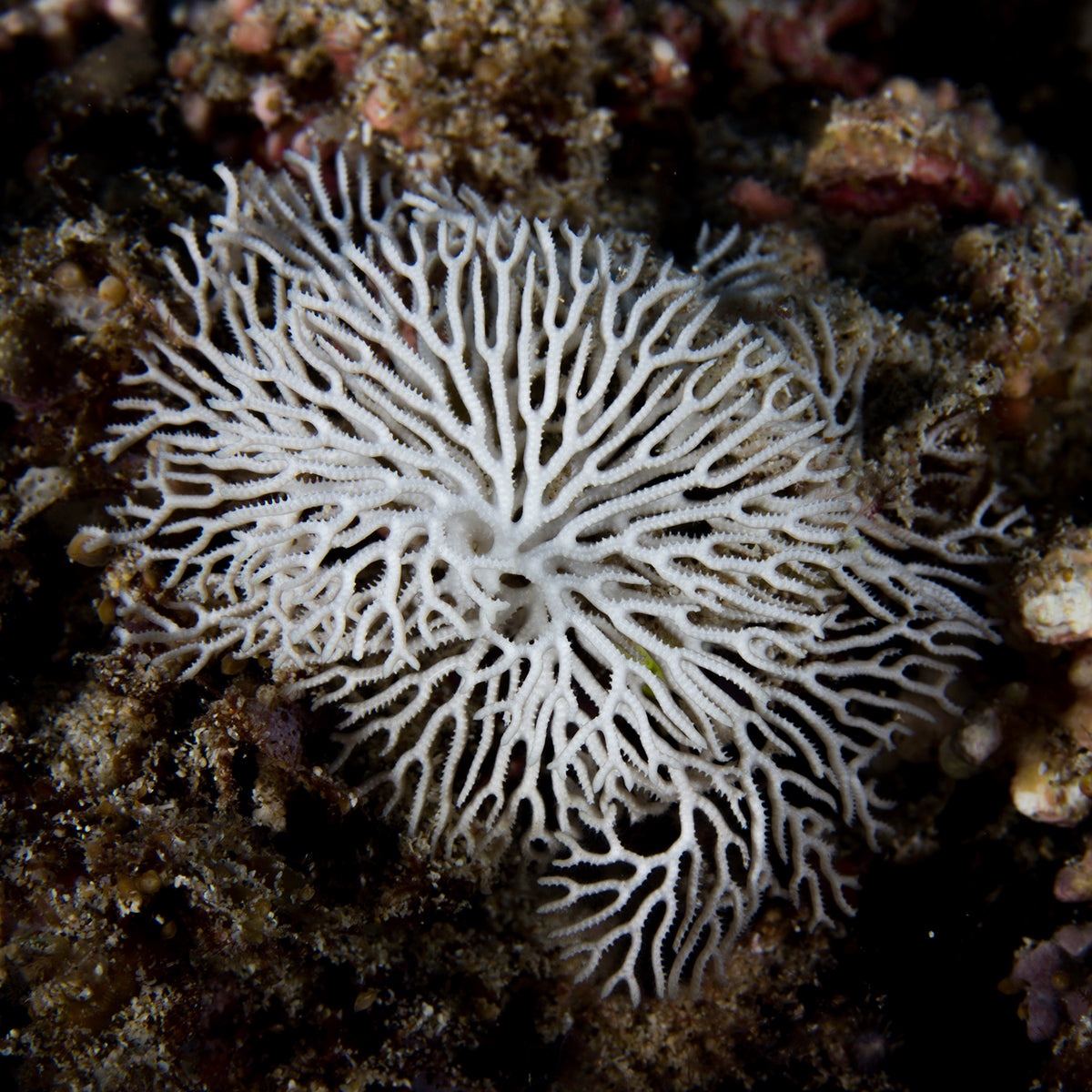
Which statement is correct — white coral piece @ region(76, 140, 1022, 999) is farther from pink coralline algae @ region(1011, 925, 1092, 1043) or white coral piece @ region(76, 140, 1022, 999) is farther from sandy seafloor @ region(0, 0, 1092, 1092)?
pink coralline algae @ region(1011, 925, 1092, 1043)

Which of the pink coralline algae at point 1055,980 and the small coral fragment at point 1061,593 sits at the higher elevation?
the small coral fragment at point 1061,593

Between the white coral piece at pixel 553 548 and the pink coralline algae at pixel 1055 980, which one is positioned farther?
the pink coralline algae at pixel 1055 980

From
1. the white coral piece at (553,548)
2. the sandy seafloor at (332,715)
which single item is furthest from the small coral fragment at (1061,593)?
the white coral piece at (553,548)

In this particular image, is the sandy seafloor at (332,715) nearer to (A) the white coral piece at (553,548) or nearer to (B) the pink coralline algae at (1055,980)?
(B) the pink coralline algae at (1055,980)

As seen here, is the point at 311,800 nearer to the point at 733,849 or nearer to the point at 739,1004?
the point at 733,849

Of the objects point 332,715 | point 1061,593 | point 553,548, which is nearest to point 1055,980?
point 1061,593

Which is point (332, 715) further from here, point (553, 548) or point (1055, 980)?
point (1055, 980)

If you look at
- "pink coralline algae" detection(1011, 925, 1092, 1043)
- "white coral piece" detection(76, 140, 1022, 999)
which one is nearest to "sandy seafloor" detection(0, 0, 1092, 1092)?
"pink coralline algae" detection(1011, 925, 1092, 1043)
